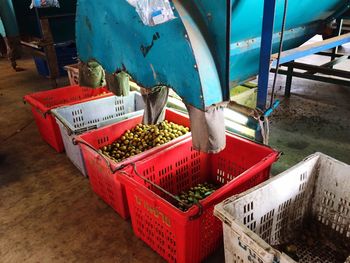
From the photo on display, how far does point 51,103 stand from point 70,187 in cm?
131

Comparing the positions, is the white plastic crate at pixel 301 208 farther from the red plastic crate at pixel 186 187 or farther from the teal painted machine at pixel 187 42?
the teal painted machine at pixel 187 42

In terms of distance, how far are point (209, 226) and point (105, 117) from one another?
6.17 feet

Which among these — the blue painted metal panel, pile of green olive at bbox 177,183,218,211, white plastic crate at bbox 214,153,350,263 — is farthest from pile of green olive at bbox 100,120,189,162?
the blue painted metal panel

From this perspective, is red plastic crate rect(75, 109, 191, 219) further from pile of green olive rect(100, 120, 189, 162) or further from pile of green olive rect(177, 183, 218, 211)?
pile of green olive rect(177, 183, 218, 211)

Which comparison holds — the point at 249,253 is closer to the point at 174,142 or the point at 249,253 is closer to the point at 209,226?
the point at 209,226

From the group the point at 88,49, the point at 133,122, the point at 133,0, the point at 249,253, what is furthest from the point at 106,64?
the point at 249,253

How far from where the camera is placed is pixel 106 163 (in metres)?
1.88

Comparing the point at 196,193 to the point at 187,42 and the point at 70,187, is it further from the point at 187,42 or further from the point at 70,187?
the point at 187,42

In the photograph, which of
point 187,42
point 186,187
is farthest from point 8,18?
point 187,42

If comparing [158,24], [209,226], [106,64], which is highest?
[158,24]

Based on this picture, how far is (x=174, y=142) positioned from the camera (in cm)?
217

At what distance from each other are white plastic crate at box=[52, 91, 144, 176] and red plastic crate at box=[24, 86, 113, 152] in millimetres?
78

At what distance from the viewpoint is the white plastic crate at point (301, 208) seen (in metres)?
1.38

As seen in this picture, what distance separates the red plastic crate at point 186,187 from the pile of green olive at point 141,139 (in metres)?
0.41
